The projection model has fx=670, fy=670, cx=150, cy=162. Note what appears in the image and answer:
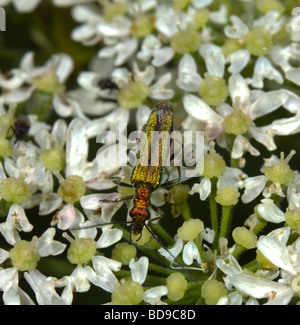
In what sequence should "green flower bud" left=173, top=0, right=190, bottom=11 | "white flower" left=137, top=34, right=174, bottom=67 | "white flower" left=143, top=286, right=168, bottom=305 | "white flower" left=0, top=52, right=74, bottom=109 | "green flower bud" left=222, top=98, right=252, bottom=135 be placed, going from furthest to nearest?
"white flower" left=0, top=52, right=74, bottom=109 → "green flower bud" left=173, top=0, right=190, bottom=11 → "white flower" left=137, top=34, right=174, bottom=67 → "green flower bud" left=222, top=98, right=252, bottom=135 → "white flower" left=143, top=286, right=168, bottom=305

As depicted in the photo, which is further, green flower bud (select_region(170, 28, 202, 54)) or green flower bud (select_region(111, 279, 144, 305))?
green flower bud (select_region(170, 28, 202, 54))

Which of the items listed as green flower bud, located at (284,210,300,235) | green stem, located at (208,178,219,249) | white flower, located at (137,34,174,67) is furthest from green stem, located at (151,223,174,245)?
white flower, located at (137,34,174,67)

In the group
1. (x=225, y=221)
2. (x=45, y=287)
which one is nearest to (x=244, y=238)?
(x=225, y=221)

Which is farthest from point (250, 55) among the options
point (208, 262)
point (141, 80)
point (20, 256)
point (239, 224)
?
point (20, 256)

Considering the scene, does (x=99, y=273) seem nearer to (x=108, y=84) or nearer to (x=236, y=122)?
(x=236, y=122)

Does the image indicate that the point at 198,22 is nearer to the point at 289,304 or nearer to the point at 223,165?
the point at 223,165

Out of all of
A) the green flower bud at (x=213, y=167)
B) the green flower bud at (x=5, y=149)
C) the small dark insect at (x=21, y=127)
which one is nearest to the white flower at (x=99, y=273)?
the green flower bud at (x=213, y=167)

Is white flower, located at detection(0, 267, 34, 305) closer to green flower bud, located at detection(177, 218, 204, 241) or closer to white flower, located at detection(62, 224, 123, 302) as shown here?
white flower, located at detection(62, 224, 123, 302)
